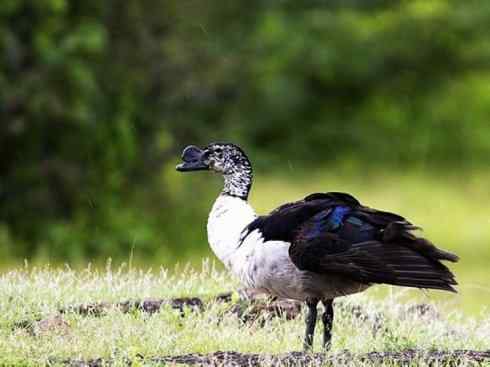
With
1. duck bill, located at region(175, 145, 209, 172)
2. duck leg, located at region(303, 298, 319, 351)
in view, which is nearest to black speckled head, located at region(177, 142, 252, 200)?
duck bill, located at region(175, 145, 209, 172)

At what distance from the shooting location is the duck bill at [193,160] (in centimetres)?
909

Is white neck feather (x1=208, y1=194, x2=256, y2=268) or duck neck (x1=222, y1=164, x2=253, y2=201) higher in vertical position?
duck neck (x1=222, y1=164, x2=253, y2=201)

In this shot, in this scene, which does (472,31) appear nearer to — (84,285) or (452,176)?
(452,176)

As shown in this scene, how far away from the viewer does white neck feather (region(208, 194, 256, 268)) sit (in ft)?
27.0

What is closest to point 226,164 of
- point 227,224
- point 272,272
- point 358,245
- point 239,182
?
point 239,182

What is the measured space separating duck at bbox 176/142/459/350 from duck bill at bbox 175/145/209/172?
69cm

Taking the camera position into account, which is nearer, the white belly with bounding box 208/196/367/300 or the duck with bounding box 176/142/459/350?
the duck with bounding box 176/142/459/350

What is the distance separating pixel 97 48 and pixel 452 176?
12.6 meters

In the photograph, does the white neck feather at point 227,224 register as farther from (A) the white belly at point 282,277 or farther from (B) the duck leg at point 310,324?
(B) the duck leg at point 310,324

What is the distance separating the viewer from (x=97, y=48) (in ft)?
62.6

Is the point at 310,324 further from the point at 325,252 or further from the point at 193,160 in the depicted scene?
the point at 193,160

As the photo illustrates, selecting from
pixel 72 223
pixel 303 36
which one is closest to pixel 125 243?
pixel 72 223

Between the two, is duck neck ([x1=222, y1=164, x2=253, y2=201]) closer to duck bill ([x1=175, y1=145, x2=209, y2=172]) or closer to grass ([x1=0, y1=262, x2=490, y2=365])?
duck bill ([x1=175, y1=145, x2=209, y2=172])

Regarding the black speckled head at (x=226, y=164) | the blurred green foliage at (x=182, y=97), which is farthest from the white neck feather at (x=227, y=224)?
the blurred green foliage at (x=182, y=97)
